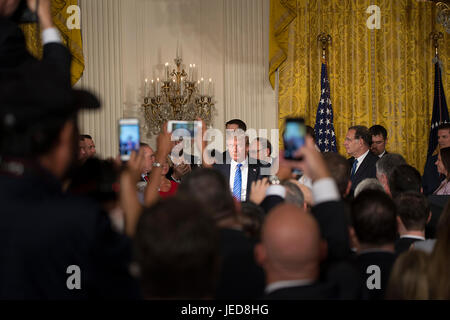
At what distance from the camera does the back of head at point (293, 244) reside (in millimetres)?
1578

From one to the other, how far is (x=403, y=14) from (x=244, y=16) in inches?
97.9

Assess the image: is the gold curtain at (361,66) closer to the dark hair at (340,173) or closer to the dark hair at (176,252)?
the dark hair at (340,173)

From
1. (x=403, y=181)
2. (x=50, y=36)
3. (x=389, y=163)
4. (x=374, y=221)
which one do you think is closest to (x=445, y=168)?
(x=389, y=163)

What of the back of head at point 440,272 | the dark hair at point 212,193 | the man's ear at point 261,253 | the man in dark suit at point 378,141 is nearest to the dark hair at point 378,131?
the man in dark suit at point 378,141

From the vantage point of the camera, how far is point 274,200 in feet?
7.98

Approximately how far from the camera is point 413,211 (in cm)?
279

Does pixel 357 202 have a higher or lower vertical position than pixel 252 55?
lower

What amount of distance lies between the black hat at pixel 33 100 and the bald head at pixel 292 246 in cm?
69

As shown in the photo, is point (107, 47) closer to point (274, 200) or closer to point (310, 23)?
point (310, 23)

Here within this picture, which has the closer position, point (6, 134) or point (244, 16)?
point (6, 134)

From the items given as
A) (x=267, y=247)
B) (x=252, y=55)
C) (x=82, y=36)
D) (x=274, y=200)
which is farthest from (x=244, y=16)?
(x=267, y=247)

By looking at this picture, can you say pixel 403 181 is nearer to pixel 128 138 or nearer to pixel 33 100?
pixel 128 138

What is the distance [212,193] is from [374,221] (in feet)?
2.38

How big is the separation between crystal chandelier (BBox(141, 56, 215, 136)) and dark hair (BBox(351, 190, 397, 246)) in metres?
5.43
